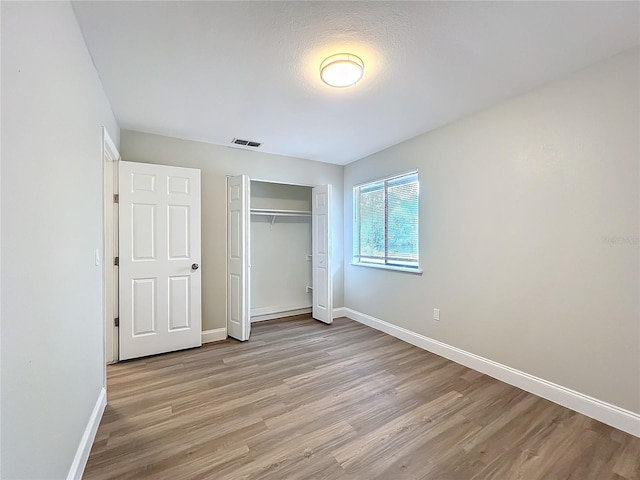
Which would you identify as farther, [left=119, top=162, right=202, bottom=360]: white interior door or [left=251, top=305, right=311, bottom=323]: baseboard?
[left=251, top=305, right=311, bottom=323]: baseboard

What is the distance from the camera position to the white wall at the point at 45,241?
921 millimetres

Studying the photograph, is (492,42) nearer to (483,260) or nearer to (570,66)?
(570,66)

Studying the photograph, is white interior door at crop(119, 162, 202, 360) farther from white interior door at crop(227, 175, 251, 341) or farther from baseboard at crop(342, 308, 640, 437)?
baseboard at crop(342, 308, 640, 437)

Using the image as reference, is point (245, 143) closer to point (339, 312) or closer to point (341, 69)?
point (341, 69)

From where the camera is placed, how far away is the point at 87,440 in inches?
64.5

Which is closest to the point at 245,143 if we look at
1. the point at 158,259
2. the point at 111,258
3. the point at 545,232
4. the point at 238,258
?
the point at 238,258

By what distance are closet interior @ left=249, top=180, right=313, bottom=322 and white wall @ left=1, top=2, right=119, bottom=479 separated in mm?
2524

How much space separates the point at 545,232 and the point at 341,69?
199cm

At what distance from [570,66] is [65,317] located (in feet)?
11.3

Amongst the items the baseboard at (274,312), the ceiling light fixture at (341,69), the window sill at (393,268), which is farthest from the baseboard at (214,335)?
the ceiling light fixture at (341,69)

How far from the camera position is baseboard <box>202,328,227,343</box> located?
347cm

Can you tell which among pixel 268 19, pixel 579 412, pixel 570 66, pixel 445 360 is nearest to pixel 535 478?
pixel 579 412

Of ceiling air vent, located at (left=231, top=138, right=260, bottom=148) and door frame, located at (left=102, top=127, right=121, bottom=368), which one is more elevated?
ceiling air vent, located at (left=231, top=138, right=260, bottom=148)

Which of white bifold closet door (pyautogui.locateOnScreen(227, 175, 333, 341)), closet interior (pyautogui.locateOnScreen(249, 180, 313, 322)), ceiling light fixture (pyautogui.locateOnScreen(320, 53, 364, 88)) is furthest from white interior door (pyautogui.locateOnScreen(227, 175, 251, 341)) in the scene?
ceiling light fixture (pyautogui.locateOnScreen(320, 53, 364, 88))
